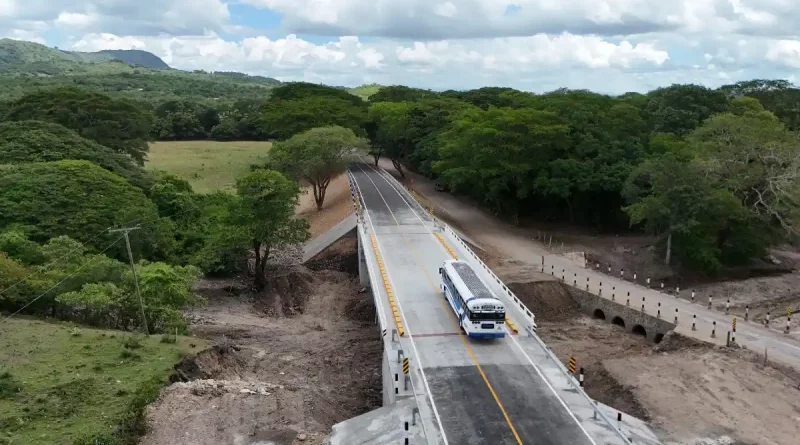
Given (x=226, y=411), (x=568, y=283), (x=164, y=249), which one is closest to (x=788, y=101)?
(x=568, y=283)

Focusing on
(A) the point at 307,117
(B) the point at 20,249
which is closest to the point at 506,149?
(A) the point at 307,117

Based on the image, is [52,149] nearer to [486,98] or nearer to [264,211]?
[264,211]

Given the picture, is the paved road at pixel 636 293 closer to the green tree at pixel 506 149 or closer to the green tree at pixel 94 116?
the green tree at pixel 506 149

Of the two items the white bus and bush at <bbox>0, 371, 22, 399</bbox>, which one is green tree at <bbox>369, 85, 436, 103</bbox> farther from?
bush at <bbox>0, 371, 22, 399</bbox>

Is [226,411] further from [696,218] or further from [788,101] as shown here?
[788,101]

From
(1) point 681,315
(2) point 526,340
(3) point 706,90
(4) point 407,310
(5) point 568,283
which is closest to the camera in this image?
(2) point 526,340

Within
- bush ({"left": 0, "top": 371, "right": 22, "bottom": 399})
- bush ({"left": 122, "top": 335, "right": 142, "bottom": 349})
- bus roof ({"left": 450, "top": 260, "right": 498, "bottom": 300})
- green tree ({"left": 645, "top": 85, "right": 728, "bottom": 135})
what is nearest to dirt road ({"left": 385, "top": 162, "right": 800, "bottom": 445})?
bus roof ({"left": 450, "top": 260, "right": 498, "bottom": 300})
